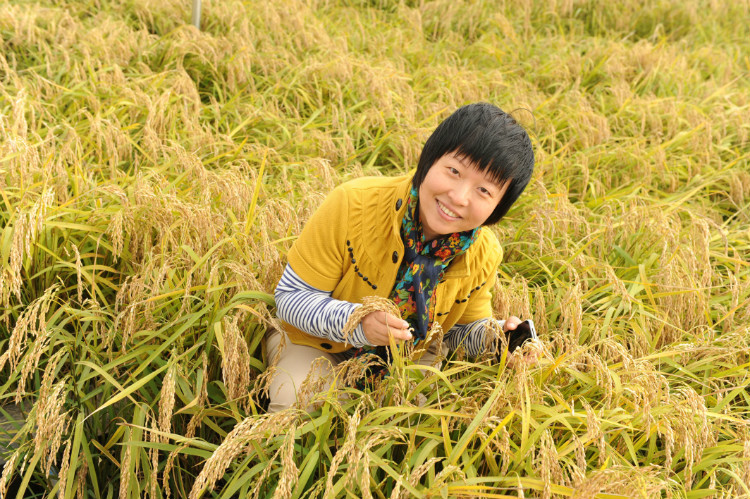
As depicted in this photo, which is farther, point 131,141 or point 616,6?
point 616,6

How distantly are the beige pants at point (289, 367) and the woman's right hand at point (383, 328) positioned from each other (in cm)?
17

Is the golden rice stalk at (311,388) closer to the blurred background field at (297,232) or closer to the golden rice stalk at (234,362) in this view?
the blurred background field at (297,232)

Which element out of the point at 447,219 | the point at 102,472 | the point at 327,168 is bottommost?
the point at 102,472

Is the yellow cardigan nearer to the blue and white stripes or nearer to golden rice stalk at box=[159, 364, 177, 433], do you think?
the blue and white stripes

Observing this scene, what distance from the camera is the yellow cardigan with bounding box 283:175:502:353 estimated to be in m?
1.74

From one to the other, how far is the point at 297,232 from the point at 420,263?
72cm

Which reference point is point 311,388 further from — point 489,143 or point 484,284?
point 489,143

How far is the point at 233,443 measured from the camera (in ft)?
4.18

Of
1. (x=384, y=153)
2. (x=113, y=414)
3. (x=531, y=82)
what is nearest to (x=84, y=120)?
(x=384, y=153)

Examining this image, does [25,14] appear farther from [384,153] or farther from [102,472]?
[102,472]

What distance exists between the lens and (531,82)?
4.52 metres

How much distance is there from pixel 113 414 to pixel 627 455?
1.43 metres

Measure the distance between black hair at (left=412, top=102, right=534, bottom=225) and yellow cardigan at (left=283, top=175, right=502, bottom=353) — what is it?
8.2 inches

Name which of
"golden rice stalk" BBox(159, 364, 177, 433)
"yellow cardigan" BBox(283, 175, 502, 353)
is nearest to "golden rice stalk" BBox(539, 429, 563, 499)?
"yellow cardigan" BBox(283, 175, 502, 353)
